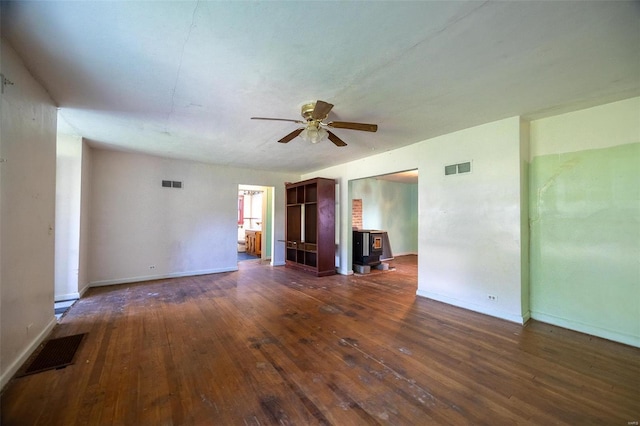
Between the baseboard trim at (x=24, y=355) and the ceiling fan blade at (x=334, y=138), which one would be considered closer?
the baseboard trim at (x=24, y=355)

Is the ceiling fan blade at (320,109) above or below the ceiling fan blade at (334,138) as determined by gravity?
above

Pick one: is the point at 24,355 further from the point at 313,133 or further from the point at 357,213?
the point at 357,213

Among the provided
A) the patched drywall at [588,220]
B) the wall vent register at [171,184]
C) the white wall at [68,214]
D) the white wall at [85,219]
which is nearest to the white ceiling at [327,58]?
the patched drywall at [588,220]

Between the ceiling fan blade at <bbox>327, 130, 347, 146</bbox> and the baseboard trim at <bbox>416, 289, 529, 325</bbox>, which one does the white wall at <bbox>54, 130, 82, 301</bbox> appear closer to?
the ceiling fan blade at <bbox>327, 130, 347, 146</bbox>

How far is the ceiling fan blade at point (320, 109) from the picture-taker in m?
2.33

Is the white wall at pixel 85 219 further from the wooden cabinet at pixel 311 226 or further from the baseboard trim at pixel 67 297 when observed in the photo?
the wooden cabinet at pixel 311 226

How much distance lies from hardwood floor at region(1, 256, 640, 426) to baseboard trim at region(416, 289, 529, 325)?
4.7 inches

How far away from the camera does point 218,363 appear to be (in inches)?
87.4

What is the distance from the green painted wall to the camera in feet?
8.54

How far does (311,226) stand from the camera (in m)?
6.42

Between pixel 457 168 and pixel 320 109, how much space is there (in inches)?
93.2

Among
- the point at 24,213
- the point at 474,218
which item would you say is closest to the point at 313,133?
the point at 474,218

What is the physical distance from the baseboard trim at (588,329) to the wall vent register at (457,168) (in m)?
2.00

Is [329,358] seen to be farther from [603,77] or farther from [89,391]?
[603,77]
